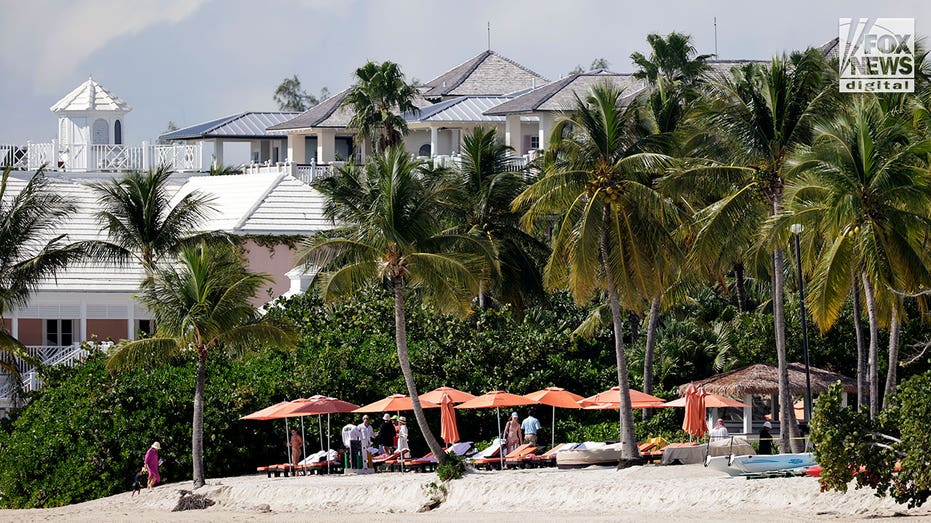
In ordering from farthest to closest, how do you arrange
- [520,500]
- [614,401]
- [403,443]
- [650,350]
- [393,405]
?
[650,350], [393,405], [403,443], [614,401], [520,500]

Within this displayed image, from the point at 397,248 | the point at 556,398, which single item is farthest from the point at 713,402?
the point at 397,248

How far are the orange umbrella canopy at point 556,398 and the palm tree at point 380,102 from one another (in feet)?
80.6

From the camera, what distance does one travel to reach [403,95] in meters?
59.1

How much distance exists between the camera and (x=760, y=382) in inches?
1412

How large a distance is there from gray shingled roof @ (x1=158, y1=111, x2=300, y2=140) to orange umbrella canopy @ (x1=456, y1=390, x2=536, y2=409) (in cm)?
4025

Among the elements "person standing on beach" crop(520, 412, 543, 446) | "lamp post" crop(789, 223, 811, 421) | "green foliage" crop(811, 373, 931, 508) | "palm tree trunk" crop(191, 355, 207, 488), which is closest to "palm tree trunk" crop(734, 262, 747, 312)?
"lamp post" crop(789, 223, 811, 421)

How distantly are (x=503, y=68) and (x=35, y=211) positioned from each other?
44966 millimetres

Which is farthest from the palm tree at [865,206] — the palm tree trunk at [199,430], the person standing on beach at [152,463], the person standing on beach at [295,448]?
the person standing on beach at [152,463]

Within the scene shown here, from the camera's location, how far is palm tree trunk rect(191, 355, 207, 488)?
33.3m

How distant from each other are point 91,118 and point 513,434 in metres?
24.4

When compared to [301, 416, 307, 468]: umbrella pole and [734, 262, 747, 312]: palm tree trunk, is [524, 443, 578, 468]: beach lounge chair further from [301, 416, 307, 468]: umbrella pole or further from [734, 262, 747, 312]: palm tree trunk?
[734, 262, 747, 312]: palm tree trunk

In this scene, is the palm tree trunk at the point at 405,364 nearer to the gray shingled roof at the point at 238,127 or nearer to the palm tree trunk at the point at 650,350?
the palm tree trunk at the point at 650,350

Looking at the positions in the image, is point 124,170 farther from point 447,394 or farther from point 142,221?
point 447,394

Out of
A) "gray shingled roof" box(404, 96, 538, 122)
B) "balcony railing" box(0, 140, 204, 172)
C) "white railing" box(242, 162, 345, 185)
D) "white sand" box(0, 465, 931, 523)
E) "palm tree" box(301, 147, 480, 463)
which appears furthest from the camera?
"gray shingled roof" box(404, 96, 538, 122)
